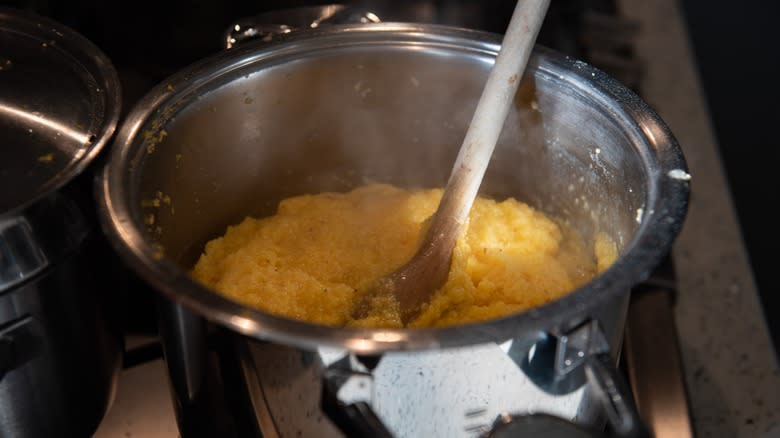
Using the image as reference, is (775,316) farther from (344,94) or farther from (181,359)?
(181,359)

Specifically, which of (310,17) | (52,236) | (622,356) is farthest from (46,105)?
(622,356)

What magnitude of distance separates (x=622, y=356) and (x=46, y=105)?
803 mm

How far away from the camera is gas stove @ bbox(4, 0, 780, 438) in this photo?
0.75 m

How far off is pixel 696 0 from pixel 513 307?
1.40 metres

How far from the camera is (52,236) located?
0.78 m

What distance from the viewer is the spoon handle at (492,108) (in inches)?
34.9

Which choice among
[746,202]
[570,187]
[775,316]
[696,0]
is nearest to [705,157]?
[746,202]

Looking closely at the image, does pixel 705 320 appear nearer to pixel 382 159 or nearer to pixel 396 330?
pixel 382 159

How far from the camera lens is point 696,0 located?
6.44 ft

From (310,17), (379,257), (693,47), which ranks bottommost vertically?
(693,47)

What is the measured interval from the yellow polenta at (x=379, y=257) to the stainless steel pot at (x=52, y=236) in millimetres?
152

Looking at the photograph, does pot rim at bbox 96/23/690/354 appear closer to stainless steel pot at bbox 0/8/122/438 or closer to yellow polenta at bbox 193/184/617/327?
stainless steel pot at bbox 0/8/122/438

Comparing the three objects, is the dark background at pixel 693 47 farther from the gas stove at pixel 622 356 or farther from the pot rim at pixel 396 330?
the pot rim at pixel 396 330

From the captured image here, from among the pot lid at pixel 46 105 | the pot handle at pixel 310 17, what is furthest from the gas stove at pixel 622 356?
the pot handle at pixel 310 17
